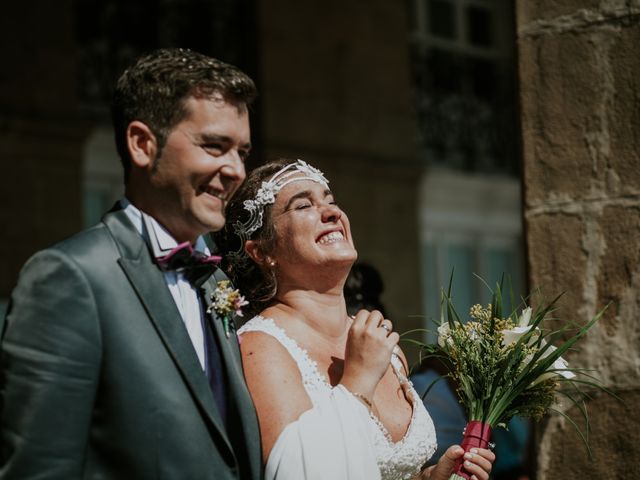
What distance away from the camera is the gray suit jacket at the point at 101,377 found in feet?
8.43

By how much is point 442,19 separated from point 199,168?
1207cm

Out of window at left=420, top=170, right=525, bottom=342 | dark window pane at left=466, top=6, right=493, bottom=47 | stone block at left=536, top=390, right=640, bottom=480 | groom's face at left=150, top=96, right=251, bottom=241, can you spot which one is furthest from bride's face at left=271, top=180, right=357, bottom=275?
dark window pane at left=466, top=6, right=493, bottom=47

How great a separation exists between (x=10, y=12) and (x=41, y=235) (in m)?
2.09

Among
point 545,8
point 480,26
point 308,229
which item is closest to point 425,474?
point 308,229

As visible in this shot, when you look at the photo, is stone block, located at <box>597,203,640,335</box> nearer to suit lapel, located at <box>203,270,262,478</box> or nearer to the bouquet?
the bouquet

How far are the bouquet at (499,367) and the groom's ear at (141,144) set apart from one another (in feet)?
4.03

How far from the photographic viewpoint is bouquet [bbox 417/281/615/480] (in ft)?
11.9

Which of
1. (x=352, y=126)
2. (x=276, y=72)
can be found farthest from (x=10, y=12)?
(x=352, y=126)

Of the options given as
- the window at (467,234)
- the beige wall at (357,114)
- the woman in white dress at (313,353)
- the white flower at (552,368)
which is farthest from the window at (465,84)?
the white flower at (552,368)

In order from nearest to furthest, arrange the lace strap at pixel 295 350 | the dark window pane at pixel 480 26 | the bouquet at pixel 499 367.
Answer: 1. the lace strap at pixel 295 350
2. the bouquet at pixel 499 367
3. the dark window pane at pixel 480 26

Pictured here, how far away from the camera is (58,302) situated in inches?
103

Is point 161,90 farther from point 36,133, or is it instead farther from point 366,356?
point 36,133

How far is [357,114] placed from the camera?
12.2 m

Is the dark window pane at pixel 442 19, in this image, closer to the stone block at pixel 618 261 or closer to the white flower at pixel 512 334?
the stone block at pixel 618 261
